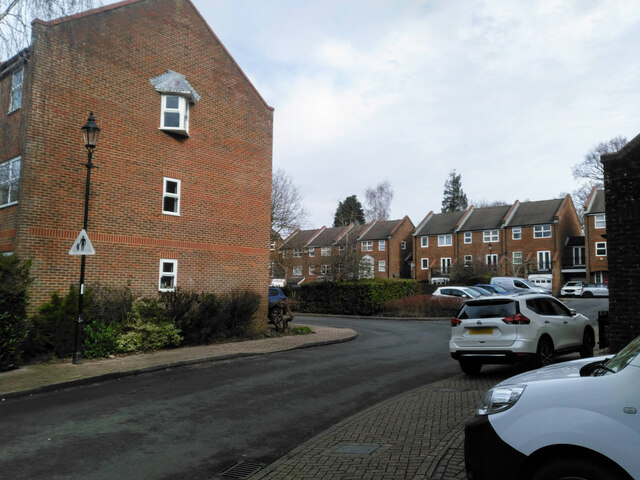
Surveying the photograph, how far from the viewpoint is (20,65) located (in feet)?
47.0

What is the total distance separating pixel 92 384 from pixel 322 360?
514 cm

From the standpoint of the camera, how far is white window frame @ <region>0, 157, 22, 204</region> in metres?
13.7

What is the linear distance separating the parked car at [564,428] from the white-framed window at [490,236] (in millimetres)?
54479

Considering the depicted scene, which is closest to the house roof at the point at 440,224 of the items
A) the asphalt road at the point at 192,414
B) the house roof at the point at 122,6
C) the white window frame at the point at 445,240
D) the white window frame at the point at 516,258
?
the white window frame at the point at 445,240

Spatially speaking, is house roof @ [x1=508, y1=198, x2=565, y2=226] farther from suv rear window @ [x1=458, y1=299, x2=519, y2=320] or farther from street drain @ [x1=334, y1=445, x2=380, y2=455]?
street drain @ [x1=334, y1=445, x2=380, y2=455]

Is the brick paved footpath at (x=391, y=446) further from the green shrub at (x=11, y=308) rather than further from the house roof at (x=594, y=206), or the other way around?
the house roof at (x=594, y=206)

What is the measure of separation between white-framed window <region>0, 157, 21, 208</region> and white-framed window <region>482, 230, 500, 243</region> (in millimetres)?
49457

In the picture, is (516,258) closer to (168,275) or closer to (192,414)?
(168,275)

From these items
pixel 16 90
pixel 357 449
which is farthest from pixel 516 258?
pixel 357 449

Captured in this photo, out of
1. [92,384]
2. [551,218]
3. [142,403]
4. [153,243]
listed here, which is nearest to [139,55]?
[153,243]

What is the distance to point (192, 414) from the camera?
274 inches

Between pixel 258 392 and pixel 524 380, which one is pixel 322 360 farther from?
pixel 524 380

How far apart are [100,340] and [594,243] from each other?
50.2m

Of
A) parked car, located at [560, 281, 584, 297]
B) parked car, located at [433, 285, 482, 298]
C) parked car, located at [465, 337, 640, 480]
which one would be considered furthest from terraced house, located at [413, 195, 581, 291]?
parked car, located at [465, 337, 640, 480]
